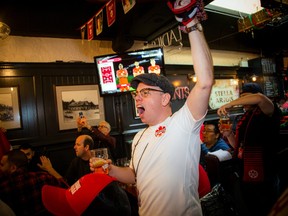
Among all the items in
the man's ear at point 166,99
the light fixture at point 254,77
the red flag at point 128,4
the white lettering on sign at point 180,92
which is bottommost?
the man's ear at point 166,99

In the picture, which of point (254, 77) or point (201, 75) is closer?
point (201, 75)

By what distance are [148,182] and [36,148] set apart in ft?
14.1

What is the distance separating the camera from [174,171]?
1419mm

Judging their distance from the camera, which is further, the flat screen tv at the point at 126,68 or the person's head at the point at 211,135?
the flat screen tv at the point at 126,68

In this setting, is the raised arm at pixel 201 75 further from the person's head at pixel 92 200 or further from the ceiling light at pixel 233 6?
the ceiling light at pixel 233 6

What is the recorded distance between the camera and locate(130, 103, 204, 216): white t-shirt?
1.40 meters

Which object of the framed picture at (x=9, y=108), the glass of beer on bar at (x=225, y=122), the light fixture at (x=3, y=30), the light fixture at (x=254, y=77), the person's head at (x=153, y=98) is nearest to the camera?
the person's head at (x=153, y=98)

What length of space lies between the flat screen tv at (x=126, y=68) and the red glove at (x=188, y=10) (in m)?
3.85

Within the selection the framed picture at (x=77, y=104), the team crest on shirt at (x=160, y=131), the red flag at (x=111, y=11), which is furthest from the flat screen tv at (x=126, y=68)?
the team crest on shirt at (x=160, y=131)

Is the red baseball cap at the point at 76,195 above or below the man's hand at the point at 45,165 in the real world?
above

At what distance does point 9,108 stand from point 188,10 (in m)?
4.78

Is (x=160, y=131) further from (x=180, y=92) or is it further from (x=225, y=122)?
A: (x=180, y=92)

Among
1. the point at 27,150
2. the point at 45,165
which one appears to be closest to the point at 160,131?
the point at 45,165

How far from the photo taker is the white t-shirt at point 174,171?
1.40m
